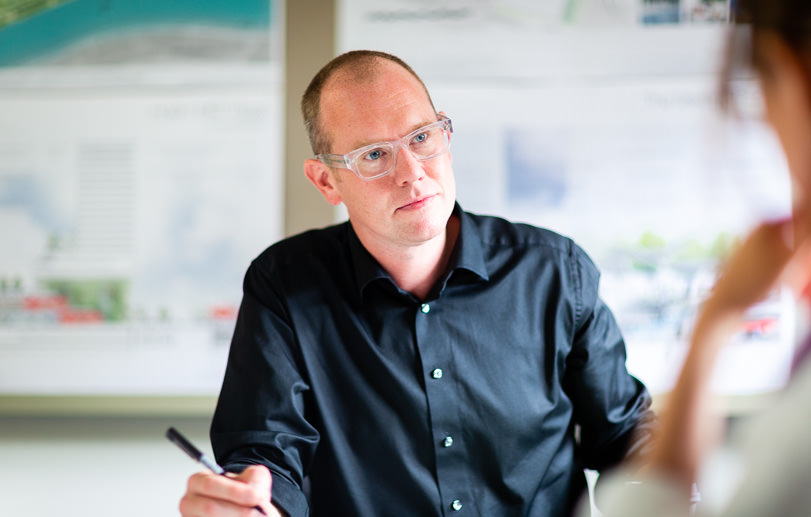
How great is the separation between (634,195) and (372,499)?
54.0 inches

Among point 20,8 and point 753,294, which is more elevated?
point 20,8

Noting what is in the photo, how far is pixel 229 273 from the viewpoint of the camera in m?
2.38

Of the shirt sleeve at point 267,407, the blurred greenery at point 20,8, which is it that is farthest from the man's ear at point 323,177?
the blurred greenery at point 20,8

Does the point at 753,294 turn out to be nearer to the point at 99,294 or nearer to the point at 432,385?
the point at 432,385

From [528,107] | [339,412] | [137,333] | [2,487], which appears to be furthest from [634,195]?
[2,487]

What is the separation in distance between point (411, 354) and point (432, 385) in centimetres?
8

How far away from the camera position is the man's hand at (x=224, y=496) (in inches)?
46.1

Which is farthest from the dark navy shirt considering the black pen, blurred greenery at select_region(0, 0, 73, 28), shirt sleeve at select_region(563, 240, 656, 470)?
blurred greenery at select_region(0, 0, 73, 28)

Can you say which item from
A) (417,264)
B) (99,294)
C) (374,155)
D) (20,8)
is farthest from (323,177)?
(20,8)

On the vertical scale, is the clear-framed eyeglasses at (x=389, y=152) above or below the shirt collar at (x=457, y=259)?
above

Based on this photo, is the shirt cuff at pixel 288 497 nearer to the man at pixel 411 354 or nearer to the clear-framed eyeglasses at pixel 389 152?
the man at pixel 411 354

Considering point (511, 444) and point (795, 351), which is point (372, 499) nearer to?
point (511, 444)

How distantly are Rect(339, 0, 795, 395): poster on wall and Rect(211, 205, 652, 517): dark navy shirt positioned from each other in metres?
0.72

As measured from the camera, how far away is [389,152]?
5.10 feet
